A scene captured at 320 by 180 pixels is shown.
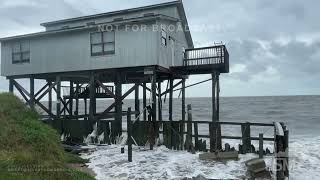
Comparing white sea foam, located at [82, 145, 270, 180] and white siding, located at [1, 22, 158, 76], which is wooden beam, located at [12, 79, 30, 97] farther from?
white sea foam, located at [82, 145, 270, 180]

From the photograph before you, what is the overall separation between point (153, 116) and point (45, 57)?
28.7 ft

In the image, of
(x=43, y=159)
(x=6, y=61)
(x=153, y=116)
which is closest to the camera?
(x=43, y=159)

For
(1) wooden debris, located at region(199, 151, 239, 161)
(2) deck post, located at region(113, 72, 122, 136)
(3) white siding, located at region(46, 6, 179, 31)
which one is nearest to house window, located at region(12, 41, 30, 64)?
(3) white siding, located at region(46, 6, 179, 31)

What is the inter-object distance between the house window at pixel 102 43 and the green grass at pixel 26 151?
25.0 feet

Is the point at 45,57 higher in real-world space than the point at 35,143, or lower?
higher

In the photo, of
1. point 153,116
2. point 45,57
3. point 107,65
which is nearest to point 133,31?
point 107,65

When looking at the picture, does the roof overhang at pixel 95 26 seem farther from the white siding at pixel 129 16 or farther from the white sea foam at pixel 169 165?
the white sea foam at pixel 169 165

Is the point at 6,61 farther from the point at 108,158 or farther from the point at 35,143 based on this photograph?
the point at 35,143

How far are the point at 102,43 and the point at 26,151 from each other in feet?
40.0

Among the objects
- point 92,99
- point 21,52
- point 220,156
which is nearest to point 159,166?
point 220,156

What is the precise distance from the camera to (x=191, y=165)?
55.4 feet

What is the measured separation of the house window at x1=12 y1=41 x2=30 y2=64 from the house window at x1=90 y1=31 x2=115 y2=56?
557cm

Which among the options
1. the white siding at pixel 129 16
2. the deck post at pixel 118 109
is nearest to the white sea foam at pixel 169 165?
the deck post at pixel 118 109

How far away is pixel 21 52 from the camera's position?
26.0m
